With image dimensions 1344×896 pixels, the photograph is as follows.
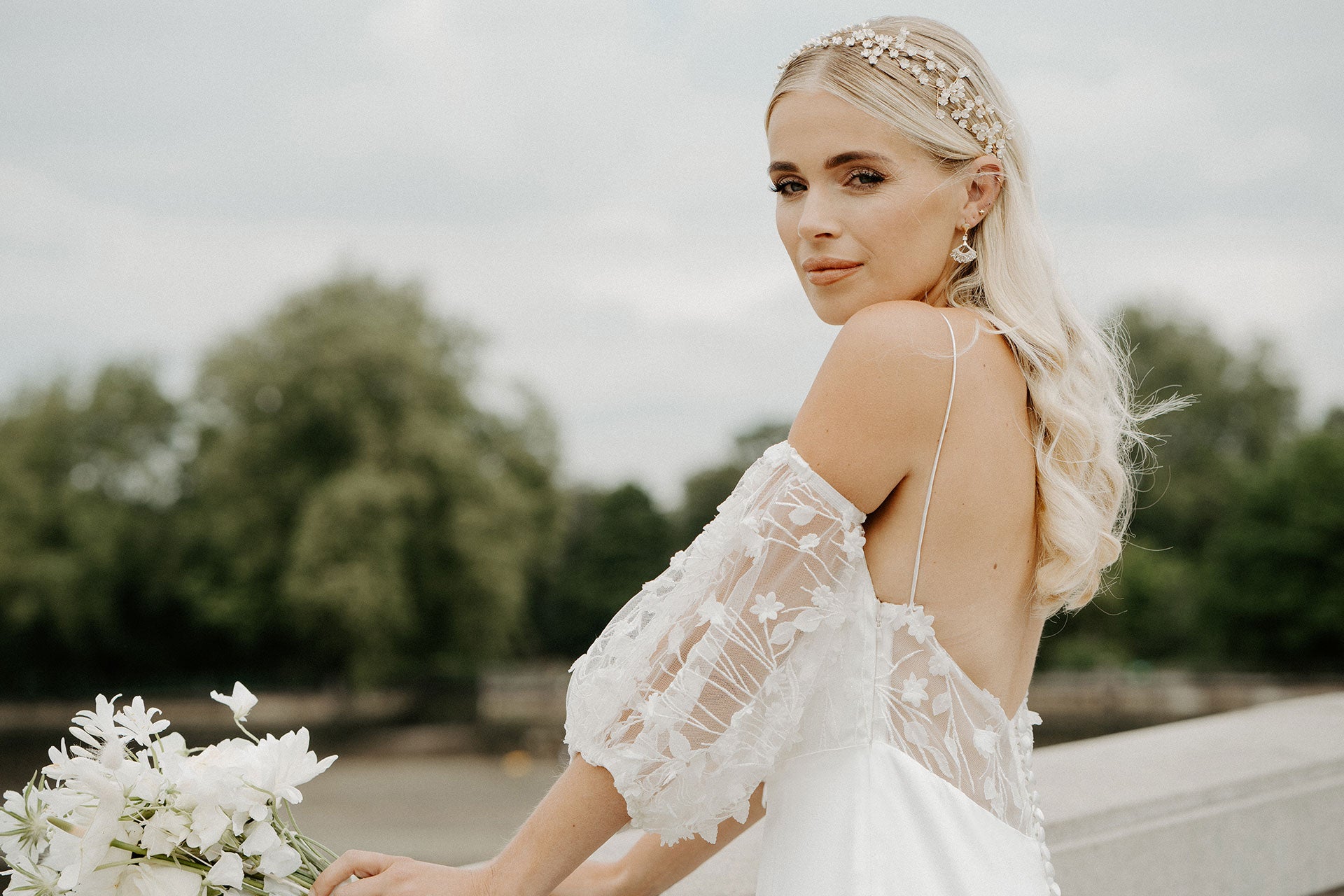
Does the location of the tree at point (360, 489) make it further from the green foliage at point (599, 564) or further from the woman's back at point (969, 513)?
the woman's back at point (969, 513)

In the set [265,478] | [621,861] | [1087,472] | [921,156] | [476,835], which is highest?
[265,478]

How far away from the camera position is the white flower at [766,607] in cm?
154

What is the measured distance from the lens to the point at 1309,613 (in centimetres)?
3872

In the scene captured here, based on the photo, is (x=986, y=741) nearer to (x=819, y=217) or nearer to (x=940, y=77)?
(x=819, y=217)

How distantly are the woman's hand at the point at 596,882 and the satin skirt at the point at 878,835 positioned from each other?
1.12ft

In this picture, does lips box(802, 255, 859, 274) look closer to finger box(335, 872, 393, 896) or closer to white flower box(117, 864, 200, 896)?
finger box(335, 872, 393, 896)

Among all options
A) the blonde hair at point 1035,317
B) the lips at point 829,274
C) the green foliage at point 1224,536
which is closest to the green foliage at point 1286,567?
the green foliage at point 1224,536

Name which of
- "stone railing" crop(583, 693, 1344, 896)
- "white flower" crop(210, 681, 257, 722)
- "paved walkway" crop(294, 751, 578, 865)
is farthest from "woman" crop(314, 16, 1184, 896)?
"paved walkway" crop(294, 751, 578, 865)

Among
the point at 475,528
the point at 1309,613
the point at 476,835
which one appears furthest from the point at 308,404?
the point at 1309,613

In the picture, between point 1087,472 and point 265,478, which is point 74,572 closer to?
point 265,478

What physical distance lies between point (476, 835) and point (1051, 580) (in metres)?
31.1

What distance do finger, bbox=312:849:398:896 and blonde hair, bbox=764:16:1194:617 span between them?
3.27 feet

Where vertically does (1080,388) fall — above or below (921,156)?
below

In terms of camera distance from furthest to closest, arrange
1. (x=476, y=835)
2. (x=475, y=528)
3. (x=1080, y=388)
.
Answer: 1. (x=475, y=528)
2. (x=476, y=835)
3. (x=1080, y=388)
